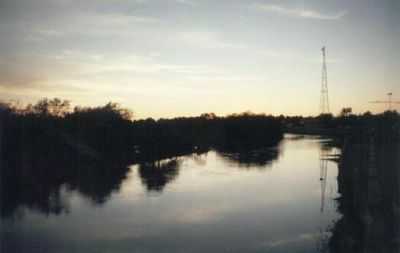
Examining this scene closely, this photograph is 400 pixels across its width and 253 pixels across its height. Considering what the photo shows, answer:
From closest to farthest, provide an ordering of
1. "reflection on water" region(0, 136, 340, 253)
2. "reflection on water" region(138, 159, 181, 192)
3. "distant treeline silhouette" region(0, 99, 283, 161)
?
"reflection on water" region(0, 136, 340, 253)
"distant treeline silhouette" region(0, 99, 283, 161)
"reflection on water" region(138, 159, 181, 192)

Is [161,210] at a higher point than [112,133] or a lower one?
lower

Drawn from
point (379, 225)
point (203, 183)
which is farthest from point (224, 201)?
point (379, 225)

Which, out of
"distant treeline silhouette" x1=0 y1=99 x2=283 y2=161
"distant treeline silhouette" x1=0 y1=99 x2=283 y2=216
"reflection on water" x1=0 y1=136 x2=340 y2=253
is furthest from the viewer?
"distant treeline silhouette" x1=0 y1=99 x2=283 y2=161

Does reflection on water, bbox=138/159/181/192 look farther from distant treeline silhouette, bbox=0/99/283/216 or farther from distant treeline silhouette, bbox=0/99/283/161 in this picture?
distant treeline silhouette, bbox=0/99/283/161

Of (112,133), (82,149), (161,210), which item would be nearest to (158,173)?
(82,149)

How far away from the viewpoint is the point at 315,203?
21.5 feet

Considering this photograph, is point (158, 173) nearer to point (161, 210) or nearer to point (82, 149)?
point (82, 149)

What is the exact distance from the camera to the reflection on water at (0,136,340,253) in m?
4.72

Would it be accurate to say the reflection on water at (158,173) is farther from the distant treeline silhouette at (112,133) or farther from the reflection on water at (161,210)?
the distant treeline silhouette at (112,133)

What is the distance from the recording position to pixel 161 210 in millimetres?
6320

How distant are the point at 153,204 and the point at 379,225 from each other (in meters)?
4.19

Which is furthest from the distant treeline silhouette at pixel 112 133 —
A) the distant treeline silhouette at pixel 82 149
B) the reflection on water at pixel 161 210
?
the reflection on water at pixel 161 210

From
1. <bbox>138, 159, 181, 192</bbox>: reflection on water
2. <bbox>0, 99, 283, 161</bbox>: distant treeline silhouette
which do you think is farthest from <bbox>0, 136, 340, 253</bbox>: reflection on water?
<bbox>0, 99, 283, 161</bbox>: distant treeline silhouette

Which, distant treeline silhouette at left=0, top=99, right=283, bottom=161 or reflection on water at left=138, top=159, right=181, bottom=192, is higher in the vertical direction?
distant treeline silhouette at left=0, top=99, right=283, bottom=161
